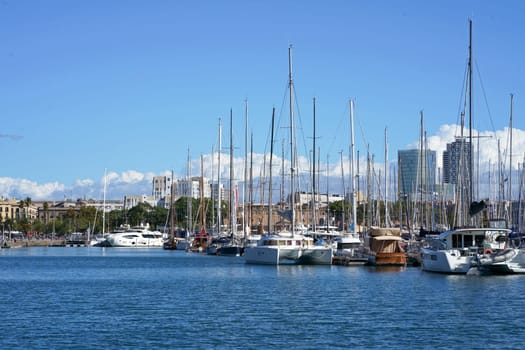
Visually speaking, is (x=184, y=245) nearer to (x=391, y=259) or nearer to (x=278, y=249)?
(x=278, y=249)

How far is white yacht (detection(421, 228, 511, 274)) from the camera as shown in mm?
67750

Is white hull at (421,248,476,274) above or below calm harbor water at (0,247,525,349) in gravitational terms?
above

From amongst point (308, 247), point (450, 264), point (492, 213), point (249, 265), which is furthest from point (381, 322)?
Answer: point (492, 213)

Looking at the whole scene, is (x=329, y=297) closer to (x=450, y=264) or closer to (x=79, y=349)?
(x=450, y=264)

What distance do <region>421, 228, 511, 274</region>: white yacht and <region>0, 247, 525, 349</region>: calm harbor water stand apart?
4.12 feet

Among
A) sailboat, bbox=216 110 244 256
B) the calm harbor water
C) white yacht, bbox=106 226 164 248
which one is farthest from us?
white yacht, bbox=106 226 164 248

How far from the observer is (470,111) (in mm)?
69438

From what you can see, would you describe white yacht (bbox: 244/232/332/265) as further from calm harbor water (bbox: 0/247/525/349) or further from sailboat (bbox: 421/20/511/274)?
sailboat (bbox: 421/20/511/274)

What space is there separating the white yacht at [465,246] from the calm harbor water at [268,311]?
126 centimetres

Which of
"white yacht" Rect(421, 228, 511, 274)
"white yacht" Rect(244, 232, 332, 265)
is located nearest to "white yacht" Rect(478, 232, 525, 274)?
"white yacht" Rect(421, 228, 511, 274)

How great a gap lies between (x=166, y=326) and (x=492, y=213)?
81.6 metres

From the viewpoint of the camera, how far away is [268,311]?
48.3 metres

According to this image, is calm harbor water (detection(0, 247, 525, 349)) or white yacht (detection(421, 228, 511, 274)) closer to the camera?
calm harbor water (detection(0, 247, 525, 349))

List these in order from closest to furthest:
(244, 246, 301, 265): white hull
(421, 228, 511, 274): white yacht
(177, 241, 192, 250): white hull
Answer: (421, 228, 511, 274): white yacht < (244, 246, 301, 265): white hull < (177, 241, 192, 250): white hull
